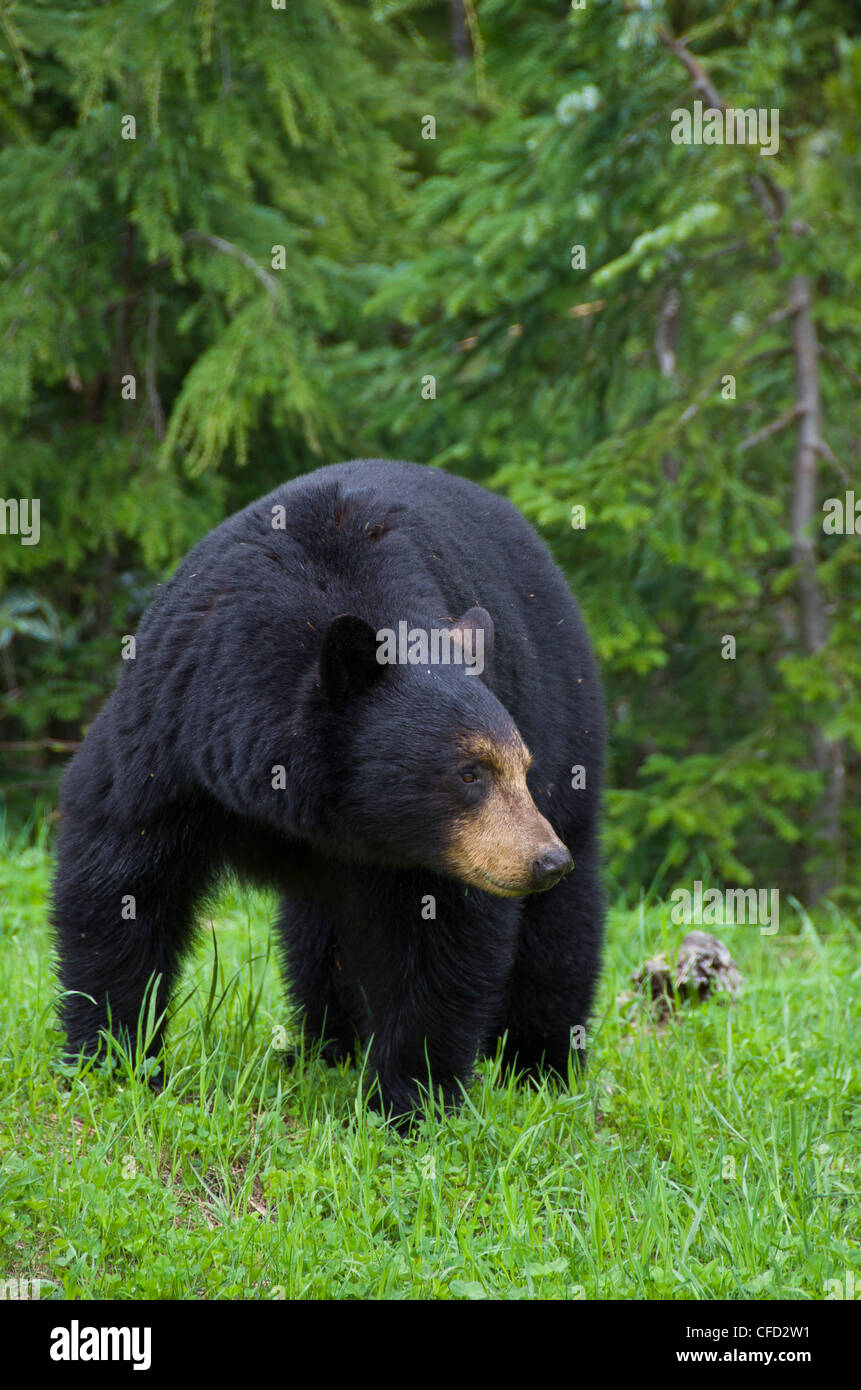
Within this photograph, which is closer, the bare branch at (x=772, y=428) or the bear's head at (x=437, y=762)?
the bear's head at (x=437, y=762)

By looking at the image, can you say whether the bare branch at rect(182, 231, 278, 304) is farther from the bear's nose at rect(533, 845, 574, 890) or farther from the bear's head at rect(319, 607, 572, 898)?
the bear's nose at rect(533, 845, 574, 890)

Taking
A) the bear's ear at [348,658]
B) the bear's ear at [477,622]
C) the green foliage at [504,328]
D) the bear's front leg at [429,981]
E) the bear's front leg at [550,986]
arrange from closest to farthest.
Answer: the bear's ear at [348,658] < the bear's ear at [477,622] < the bear's front leg at [429,981] < the bear's front leg at [550,986] < the green foliage at [504,328]

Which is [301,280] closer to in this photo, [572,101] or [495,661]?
[572,101]

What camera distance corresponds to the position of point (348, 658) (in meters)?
3.37

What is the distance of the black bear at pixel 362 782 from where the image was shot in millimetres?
3447

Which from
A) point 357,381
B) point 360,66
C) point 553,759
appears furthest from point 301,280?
point 553,759

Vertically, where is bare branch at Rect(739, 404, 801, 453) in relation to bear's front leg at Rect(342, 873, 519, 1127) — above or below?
above

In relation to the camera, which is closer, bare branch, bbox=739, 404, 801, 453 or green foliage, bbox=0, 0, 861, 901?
green foliage, bbox=0, 0, 861, 901

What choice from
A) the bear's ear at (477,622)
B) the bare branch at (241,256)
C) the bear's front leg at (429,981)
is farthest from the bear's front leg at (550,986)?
the bare branch at (241,256)

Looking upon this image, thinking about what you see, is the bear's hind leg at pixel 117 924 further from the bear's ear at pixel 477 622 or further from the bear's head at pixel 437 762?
the bear's ear at pixel 477 622

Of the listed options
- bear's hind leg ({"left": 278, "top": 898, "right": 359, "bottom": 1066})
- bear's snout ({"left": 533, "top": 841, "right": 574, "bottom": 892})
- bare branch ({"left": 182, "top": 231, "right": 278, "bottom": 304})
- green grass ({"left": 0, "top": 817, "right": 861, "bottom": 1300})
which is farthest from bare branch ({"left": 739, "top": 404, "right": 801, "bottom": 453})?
bear's snout ({"left": 533, "top": 841, "right": 574, "bottom": 892})

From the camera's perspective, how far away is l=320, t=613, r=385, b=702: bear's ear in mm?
3307
